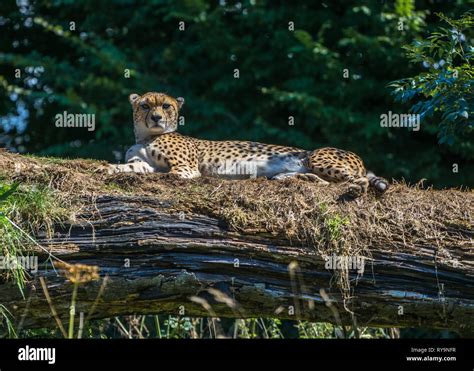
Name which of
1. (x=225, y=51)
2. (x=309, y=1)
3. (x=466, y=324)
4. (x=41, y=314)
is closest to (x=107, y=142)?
(x=225, y=51)

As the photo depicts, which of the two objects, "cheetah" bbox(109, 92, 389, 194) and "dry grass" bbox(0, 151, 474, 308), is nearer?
"dry grass" bbox(0, 151, 474, 308)

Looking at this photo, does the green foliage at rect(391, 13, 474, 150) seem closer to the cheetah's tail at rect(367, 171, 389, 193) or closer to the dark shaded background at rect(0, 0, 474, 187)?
the cheetah's tail at rect(367, 171, 389, 193)

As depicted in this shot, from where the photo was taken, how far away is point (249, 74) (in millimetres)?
13938

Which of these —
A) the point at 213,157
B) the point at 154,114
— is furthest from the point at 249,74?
the point at 213,157

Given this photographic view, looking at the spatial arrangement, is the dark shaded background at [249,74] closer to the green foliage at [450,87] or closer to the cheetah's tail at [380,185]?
the green foliage at [450,87]

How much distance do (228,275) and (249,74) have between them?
7548 millimetres

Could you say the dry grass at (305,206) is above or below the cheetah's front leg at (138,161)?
below

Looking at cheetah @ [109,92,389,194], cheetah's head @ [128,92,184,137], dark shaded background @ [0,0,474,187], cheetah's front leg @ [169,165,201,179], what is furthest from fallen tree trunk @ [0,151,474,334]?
dark shaded background @ [0,0,474,187]

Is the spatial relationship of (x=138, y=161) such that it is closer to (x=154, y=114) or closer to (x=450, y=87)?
(x=154, y=114)

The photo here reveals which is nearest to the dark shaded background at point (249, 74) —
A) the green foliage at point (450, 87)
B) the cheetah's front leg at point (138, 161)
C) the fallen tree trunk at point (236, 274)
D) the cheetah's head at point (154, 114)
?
the cheetah's head at point (154, 114)

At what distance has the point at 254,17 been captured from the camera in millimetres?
13820

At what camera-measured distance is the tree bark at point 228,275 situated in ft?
22.0

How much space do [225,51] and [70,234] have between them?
7.64 meters

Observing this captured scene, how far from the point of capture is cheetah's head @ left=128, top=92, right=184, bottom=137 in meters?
9.50
